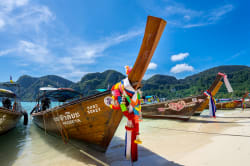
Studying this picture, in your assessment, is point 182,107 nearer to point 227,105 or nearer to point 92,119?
point 92,119

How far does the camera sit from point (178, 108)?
9609mm

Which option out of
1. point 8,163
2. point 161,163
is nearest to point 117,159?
point 161,163

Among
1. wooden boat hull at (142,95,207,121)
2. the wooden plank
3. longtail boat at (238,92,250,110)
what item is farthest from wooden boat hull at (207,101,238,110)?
the wooden plank

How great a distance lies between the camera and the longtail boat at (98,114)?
8.03 ft

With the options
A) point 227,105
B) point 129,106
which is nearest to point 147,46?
point 129,106

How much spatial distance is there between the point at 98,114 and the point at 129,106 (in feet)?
4.04

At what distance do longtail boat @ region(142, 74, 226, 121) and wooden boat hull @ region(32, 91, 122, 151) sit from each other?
7.34m

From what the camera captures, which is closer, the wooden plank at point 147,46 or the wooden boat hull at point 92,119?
the wooden plank at point 147,46

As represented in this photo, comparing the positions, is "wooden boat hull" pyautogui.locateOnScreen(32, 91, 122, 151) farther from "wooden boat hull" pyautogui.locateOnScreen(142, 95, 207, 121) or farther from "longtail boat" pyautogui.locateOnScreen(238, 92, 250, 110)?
"longtail boat" pyautogui.locateOnScreen(238, 92, 250, 110)

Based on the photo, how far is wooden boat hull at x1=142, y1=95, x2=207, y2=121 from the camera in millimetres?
9120

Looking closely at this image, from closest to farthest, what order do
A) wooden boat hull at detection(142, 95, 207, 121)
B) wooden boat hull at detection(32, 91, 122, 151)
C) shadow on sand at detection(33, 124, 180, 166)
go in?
shadow on sand at detection(33, 124, 180, 166) < wooden boat hull at detection(32, 91, 122, 151) < wooden boat hull at detection(142, 95, 207, 121)

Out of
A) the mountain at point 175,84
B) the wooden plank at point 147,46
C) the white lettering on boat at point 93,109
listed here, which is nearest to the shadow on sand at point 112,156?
the white lettering on boat at point 93,109

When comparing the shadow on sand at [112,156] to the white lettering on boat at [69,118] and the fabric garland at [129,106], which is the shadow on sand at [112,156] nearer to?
the fabric garland at [129,106]

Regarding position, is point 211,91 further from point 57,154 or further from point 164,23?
point 57,154
